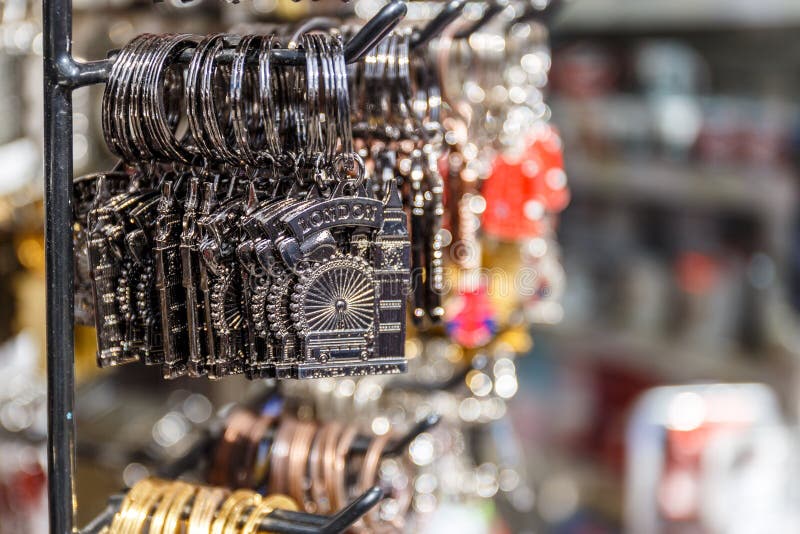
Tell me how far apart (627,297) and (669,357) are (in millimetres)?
224

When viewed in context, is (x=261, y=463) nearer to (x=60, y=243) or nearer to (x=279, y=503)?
(x=279, y=503)

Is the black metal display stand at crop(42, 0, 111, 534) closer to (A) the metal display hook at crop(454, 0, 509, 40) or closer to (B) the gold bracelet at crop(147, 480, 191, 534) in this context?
(B) the gold bracelet at crop(147, 480, 191, 534)

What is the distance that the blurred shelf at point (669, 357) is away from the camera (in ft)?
6.49

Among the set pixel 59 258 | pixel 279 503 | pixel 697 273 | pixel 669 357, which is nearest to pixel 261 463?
pixel 279 503

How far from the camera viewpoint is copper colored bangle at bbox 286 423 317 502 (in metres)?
0.87

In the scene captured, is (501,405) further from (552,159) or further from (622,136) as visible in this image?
(622,136)

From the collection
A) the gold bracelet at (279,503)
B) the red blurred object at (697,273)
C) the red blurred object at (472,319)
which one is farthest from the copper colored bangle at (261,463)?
the red blurred object at (697,273)

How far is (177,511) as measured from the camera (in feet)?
2.46

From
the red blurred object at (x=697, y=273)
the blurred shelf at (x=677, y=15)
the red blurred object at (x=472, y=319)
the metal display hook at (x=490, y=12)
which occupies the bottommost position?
the red blurred object at (x=472, y=319)

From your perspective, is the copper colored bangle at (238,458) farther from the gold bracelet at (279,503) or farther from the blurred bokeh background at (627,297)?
the blurred bokeh background at (627,297)

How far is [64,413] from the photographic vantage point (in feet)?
2.35

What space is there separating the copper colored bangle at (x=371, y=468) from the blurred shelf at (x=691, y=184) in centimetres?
139

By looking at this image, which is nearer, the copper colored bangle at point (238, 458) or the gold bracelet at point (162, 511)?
the gold bracelet at point (162, 511)

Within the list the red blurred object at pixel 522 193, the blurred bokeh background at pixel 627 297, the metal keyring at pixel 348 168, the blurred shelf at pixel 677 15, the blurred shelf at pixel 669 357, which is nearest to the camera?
the metal keyring at pixel 348 168
